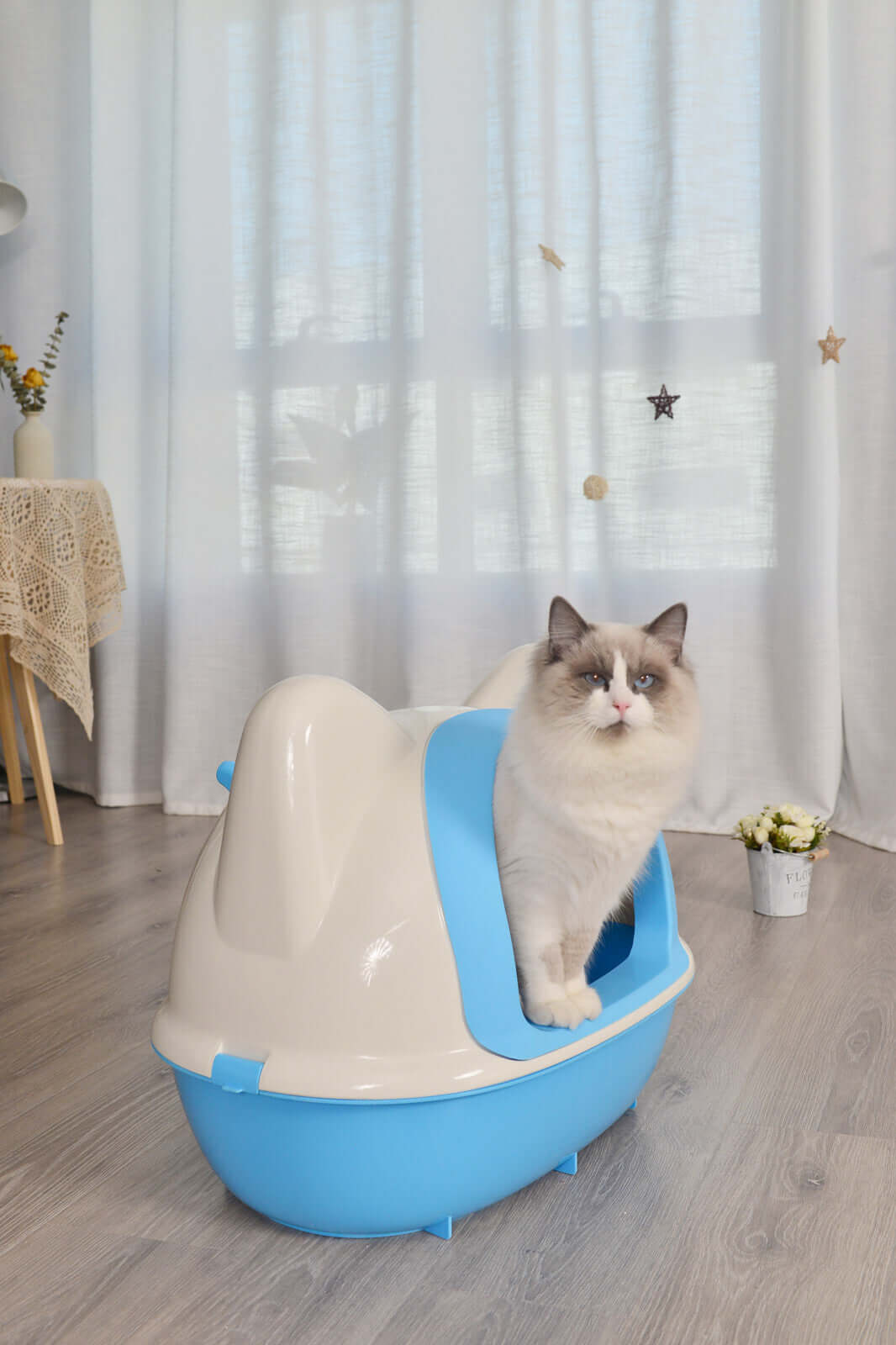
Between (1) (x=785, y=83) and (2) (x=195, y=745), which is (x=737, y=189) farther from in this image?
Result: (2) (x=195, y=745)

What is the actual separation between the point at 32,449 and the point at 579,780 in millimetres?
2137

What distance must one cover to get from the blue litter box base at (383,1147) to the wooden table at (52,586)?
158 centimetres

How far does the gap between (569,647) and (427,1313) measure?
0.54 metres

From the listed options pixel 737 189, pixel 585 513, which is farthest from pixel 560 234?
pixel 585 513

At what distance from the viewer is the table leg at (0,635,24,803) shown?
274 cm

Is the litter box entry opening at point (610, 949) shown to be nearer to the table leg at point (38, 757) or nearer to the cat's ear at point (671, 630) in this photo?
the cat's ear at point (671, 630)

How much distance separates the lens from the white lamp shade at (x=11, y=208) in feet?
9.54

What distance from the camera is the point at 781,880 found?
1.87m

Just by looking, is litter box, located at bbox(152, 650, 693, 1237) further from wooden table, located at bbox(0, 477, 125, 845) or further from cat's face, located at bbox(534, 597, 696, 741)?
wooden table, located at bbox(0, 477, 125, 845)

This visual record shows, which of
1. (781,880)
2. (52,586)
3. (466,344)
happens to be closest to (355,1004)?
(781,880)

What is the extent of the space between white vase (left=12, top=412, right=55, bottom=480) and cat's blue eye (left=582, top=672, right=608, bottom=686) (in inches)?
80.9

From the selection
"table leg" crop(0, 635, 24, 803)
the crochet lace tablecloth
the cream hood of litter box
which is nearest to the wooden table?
the crochet lace tablecloth

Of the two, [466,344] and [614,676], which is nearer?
[614,676]

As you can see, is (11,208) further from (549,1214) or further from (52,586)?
(549,1214)
